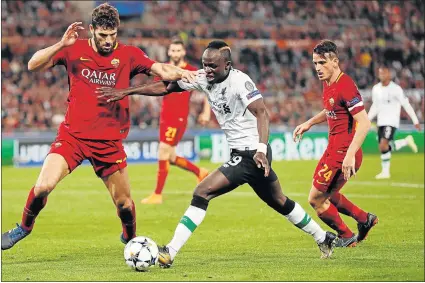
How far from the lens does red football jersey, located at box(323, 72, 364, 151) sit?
418 inches

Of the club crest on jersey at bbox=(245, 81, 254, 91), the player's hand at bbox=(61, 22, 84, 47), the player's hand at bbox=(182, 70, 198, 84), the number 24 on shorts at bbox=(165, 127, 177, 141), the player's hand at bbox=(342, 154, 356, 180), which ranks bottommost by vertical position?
the player's hand at bbox=(342, 154, 356, 180)

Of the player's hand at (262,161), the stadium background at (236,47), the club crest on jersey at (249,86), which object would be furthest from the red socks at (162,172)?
the stadium background at (236,47)

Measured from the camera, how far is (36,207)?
9977 mm

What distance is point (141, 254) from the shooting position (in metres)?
9.38

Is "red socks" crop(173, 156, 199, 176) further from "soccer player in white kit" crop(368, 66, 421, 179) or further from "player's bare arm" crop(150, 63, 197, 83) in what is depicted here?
"player's bare arm" crop(150, 63, 197, 83)

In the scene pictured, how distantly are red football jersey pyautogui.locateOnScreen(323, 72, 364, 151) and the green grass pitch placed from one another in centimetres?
134

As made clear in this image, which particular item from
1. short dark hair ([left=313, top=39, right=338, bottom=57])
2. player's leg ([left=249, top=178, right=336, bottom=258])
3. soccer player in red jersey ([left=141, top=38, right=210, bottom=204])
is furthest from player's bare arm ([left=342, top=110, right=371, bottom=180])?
soccer player in red jersey ([left=141, top=38, right=210, bottom=204])

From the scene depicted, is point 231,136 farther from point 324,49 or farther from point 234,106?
point 324,49

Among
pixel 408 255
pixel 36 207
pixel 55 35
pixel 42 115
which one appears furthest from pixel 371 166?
pixel 36 207

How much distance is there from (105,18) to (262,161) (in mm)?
2207

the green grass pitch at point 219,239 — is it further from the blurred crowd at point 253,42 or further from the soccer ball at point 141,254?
the blurred crowd at point 253,42

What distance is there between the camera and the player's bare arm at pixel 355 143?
10.2 metres

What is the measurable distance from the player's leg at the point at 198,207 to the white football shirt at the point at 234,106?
35 cm

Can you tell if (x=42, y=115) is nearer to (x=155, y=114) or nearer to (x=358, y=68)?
(x=155, y=114)
